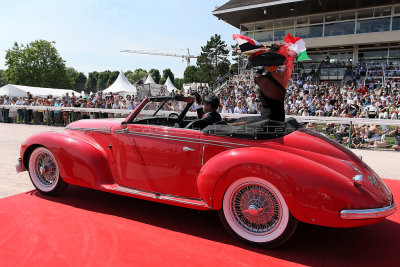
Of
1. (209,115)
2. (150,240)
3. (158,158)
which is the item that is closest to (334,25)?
(209,115)

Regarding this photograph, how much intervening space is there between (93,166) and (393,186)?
16.1 feet

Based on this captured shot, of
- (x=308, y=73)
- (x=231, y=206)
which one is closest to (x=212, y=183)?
(x=231, y=206)

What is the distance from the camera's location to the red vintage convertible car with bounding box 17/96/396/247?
103 inches

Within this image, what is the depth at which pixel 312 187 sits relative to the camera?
8.50 ft

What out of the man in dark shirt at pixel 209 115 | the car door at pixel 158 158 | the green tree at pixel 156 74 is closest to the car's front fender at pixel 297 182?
the car door at pixel 158 158

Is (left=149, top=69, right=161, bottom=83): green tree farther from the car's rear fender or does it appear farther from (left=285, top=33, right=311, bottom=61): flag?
(left=285, top=33, right=311, bottom=61): flag

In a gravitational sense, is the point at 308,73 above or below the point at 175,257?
above

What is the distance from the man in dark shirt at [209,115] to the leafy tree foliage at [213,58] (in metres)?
49.3

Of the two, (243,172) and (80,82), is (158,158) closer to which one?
(243,172)

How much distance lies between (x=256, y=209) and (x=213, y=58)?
176 feet

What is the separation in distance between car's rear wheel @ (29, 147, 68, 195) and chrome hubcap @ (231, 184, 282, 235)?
2.54 meters

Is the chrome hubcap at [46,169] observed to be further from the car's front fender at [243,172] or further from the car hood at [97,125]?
the car's front fender at [243,172]

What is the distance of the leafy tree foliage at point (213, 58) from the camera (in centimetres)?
5256

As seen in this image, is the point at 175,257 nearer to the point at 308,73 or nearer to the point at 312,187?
the point at 312,187
